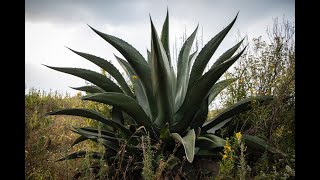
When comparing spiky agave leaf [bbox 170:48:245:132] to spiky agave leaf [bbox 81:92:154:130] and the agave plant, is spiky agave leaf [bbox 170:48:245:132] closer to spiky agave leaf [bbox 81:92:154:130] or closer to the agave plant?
the agave plant

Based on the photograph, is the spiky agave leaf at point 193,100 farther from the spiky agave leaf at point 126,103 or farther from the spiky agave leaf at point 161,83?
the spiky agave leaf at point 126,103

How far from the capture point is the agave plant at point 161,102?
151 inches

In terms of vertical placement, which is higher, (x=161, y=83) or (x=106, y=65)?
(x=106, y=65)

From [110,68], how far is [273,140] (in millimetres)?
1824

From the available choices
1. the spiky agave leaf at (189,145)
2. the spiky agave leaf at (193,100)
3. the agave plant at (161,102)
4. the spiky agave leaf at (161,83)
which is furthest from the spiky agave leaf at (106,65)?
the spiky agave leaf at (189,145)

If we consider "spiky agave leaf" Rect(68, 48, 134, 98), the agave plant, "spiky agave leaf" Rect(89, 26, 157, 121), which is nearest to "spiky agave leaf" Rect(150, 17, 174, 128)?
the agave plant

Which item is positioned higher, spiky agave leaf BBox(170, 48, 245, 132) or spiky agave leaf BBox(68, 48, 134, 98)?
spiky agave leaf BBox(68, 48, 134, 98)

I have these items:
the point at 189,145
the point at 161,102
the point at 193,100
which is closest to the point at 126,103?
the point at 161,102

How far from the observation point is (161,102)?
3982mm

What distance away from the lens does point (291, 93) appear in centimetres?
428

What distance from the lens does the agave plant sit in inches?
151

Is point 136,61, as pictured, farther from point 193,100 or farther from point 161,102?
point 193,100
